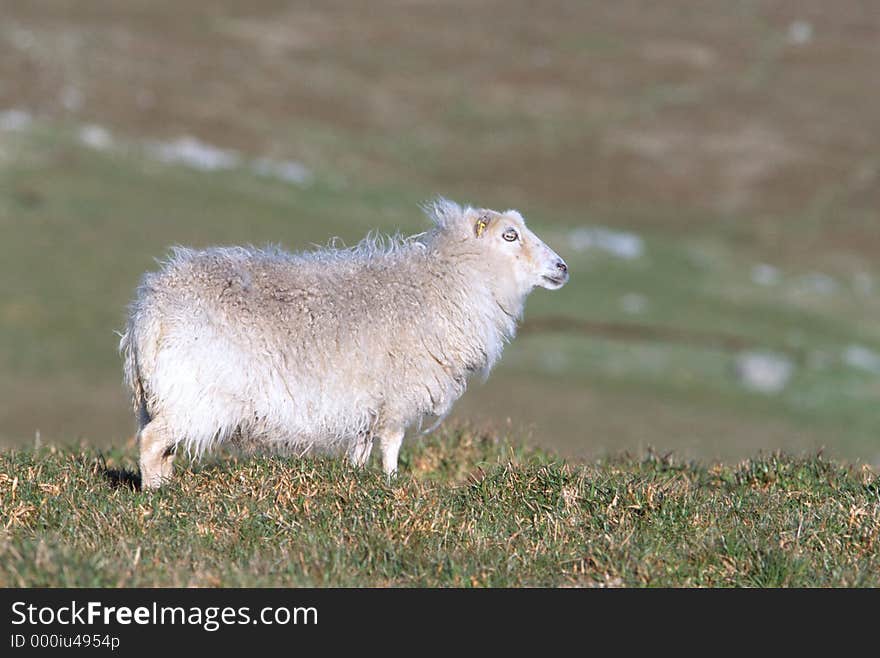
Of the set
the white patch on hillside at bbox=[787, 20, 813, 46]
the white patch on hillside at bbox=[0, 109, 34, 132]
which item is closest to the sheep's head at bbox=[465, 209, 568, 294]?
the white patch on hillside at bbox=[0, 109, 34, 132]

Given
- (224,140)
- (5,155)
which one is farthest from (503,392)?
(224,140)

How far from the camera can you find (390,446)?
33.8 ft

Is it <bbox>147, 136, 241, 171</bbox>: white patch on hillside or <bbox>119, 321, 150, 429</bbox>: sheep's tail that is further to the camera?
<bbox>147, 136, 241, 171</bbox>: white patch on hillside

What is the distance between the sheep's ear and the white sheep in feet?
0.80

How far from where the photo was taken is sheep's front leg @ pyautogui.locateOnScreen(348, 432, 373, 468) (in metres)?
10.4

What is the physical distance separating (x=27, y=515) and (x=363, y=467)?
2.26 meters

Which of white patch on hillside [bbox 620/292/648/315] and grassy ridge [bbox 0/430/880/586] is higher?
white patch on hillside [bbox 620/292/648/315]

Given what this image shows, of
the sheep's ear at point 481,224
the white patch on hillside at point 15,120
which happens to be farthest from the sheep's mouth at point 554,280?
the white patch on hillside at point 15,120

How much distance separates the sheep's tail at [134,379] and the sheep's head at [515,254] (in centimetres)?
309

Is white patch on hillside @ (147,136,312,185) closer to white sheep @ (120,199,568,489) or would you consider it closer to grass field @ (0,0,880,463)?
grass field @ (0,0,880,463)

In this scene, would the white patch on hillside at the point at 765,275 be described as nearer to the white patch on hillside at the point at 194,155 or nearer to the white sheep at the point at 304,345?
the white patch on hillside at the point at 194,155

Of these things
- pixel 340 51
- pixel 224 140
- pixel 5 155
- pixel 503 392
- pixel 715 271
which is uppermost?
pixel 340 51

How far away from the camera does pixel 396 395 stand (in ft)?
34.0
